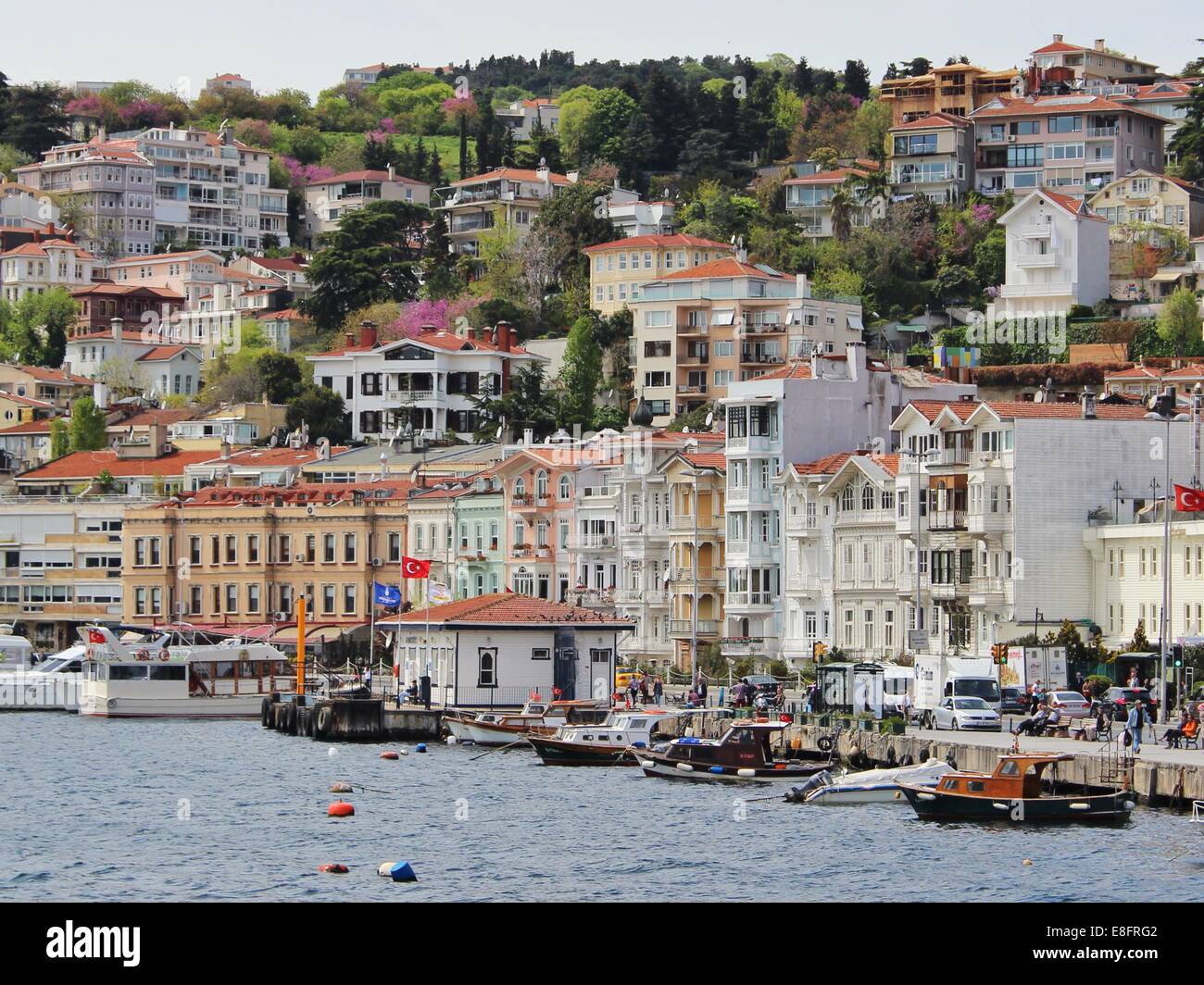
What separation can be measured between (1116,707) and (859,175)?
103301 millimetres

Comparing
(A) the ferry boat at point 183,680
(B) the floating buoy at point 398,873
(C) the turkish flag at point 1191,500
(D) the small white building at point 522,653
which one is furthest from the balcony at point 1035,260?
(B) the floating buoy at point 398,873

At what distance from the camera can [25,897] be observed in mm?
43719

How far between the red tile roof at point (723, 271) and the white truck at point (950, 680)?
61.8 m

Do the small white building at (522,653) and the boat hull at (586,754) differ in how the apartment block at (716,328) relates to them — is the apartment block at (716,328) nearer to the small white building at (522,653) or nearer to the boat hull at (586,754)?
the small white building at (522,653)

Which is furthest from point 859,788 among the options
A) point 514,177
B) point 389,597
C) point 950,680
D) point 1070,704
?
point 514,177

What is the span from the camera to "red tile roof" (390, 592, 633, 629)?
81938 mm

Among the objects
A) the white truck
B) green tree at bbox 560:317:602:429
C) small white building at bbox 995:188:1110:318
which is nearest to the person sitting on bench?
the white truck

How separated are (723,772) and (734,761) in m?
0.40

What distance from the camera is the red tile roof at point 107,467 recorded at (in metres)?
134

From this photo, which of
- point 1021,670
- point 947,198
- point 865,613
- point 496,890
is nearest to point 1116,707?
point 1021,670

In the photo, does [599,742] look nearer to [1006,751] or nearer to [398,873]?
[1006,751]

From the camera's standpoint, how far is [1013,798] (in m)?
53.1
